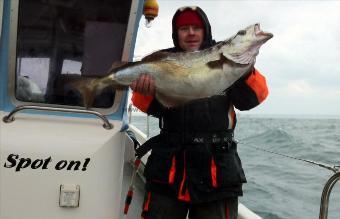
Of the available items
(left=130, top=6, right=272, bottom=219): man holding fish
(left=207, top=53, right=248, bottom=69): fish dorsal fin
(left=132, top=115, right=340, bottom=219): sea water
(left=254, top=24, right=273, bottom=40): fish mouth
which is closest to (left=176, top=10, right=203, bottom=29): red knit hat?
(left=130, top=6, right=272, bottom=219): man holding fish

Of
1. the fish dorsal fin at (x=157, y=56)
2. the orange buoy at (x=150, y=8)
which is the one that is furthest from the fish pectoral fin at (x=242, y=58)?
the orange buoy at (x=150, y=8)

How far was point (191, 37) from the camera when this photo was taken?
10.5 feet

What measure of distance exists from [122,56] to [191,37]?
28.0 inches

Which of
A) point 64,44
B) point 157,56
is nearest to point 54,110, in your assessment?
point 64,44

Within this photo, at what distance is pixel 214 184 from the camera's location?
2996mm

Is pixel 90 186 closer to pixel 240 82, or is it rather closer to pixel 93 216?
pixel 93 216

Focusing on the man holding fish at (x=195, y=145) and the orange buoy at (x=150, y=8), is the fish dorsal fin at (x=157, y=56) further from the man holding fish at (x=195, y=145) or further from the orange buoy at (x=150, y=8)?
the orange buoy at (x=150, y=8)

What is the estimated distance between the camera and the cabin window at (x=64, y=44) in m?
3.46

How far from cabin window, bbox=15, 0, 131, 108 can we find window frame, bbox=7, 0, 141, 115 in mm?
30

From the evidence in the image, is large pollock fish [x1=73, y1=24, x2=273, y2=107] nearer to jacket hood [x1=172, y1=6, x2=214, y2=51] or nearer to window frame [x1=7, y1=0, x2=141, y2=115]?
jacket hood [x1=172, y1=6, x2=214, y2=51]

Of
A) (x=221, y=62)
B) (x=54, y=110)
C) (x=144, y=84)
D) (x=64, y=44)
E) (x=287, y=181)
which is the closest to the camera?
(x=221, y=62)

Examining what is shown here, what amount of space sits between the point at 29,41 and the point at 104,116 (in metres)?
0.85

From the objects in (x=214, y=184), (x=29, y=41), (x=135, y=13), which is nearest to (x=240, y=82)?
(x=214, y=184)

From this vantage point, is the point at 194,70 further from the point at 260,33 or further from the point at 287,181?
the point at 287,181
